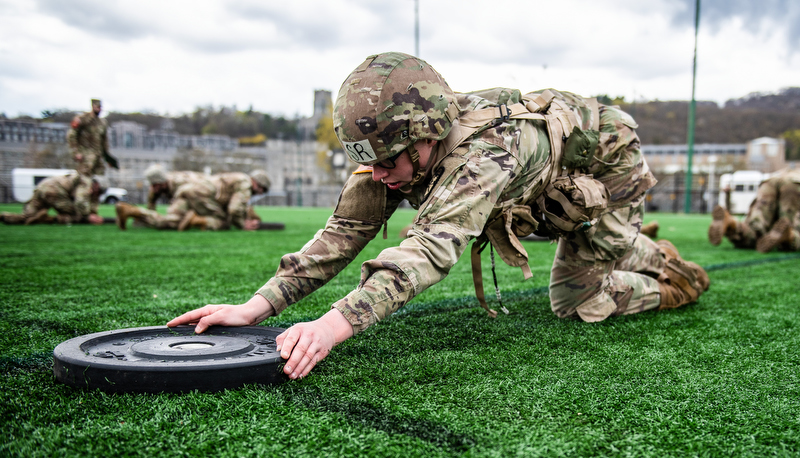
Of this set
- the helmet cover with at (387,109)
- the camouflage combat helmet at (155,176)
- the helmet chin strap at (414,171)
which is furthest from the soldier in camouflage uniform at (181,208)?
the helmet cover with at (387,109)

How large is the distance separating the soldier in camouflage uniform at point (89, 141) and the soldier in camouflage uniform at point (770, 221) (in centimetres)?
1013

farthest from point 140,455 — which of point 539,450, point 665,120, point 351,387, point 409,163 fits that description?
point 665,120

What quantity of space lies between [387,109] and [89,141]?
34.5 feet

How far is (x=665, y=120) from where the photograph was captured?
7181 centimetres

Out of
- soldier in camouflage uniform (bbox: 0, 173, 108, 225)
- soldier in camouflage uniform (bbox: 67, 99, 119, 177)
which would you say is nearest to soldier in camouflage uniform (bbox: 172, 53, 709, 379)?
soldier in camouflage uniform (bbox: 67, 99, 119, 177)

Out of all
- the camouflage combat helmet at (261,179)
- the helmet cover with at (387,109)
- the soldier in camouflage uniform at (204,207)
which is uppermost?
the helmet cover with at (387,109)

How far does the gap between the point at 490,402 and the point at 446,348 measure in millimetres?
590

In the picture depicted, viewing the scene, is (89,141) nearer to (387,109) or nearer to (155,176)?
(155,176)

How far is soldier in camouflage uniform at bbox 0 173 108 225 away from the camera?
10.3 m

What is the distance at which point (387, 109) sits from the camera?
1.69 m

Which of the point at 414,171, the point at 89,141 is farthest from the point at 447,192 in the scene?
the point at 89,141

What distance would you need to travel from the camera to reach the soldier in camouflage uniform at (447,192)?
1.58 meters

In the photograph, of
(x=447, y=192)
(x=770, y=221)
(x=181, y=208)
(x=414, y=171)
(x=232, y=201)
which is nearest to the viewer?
(x=447, y=192)

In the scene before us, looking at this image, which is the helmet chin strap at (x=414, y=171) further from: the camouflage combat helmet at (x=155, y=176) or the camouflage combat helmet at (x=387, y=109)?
the camouflage combat helmet at (x=155, y=176)
